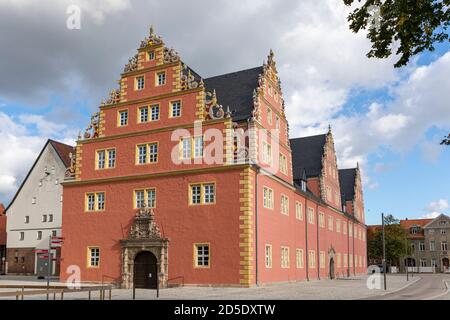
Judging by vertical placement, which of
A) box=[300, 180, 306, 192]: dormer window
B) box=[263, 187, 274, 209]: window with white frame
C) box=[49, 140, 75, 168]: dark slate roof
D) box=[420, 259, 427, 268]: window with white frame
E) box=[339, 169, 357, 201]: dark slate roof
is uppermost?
box=[49, 140, 75, 168]: dark slate roof

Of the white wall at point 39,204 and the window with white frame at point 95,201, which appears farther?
the white wall at point 39,204

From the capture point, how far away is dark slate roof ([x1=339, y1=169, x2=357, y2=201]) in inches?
2670

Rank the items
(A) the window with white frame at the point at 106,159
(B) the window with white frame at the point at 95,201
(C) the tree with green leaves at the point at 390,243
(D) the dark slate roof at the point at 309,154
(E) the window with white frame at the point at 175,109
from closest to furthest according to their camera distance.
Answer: (E) the window with white frame at the point at 175,109 → (B) the window with white frame at the point at 95,201 → (A) the window with white frame at the point at 106,159 → (D) the dark slate roof at the point at 309,154 → (C) the tree with green leaves at the point at 390,243

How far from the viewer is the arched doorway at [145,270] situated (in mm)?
32875

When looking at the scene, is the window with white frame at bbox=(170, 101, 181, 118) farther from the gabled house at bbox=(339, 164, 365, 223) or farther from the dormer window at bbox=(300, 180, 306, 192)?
the gabled house at bbox=(339, 164, 365, 223)

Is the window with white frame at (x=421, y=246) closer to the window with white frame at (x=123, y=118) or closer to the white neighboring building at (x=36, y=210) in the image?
the white neighboring building at (x=36, y=210)

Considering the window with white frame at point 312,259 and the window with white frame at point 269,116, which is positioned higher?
the window with white frame at point 269,116

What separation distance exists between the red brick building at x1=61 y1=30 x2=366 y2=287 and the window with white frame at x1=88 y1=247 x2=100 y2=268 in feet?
0.24

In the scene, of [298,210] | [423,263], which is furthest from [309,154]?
[423,263]

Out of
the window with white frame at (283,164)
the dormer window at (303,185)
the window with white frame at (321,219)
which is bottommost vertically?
the window with white frame at (321,219)

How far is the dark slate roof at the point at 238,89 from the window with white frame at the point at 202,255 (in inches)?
339

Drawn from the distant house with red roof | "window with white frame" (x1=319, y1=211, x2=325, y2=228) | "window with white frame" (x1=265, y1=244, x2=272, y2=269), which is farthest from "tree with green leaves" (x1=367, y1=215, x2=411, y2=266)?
"window with white frame" (x1=265, y1=244, x2=272, y2=269)

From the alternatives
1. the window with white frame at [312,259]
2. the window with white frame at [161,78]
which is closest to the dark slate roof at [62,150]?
the window with white frame at [161,78]
